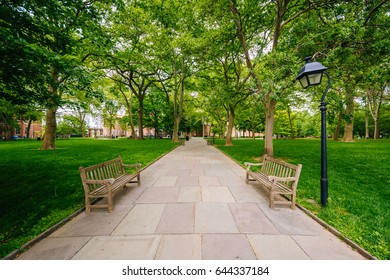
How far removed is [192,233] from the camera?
331cm

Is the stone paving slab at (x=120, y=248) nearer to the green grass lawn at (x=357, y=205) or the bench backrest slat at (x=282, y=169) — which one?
the green grass lawn at (x=357, y=205)

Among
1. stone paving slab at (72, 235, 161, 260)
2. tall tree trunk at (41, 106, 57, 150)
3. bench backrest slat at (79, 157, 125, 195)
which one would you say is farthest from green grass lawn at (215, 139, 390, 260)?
tall tree trunk at (41, 106, 57, 150)

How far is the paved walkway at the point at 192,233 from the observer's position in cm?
283

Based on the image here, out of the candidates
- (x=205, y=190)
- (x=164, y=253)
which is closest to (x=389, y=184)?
(x=205, y=190)

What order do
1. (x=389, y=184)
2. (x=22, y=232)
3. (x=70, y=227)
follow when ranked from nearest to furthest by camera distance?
(x=22, y=232) → (x=70, y=227) → (x=389, y=184)

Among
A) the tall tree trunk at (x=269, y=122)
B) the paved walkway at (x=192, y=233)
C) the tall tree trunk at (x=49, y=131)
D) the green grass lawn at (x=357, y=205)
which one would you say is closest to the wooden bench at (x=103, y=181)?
the paved walkway at (x=192, y=233)

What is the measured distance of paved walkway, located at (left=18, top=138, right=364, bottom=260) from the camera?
283 centimetres

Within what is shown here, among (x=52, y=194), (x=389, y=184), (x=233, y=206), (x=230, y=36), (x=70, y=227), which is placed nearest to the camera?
(x=70, y=227)

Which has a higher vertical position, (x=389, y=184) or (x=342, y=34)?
(x=342, y=34)

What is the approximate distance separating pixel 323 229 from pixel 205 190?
124 inches

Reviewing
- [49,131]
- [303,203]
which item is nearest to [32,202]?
[303,203]

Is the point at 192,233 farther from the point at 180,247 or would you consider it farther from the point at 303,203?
the point at 303,203

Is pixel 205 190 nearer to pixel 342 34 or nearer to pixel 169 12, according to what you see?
pixel 342 34
